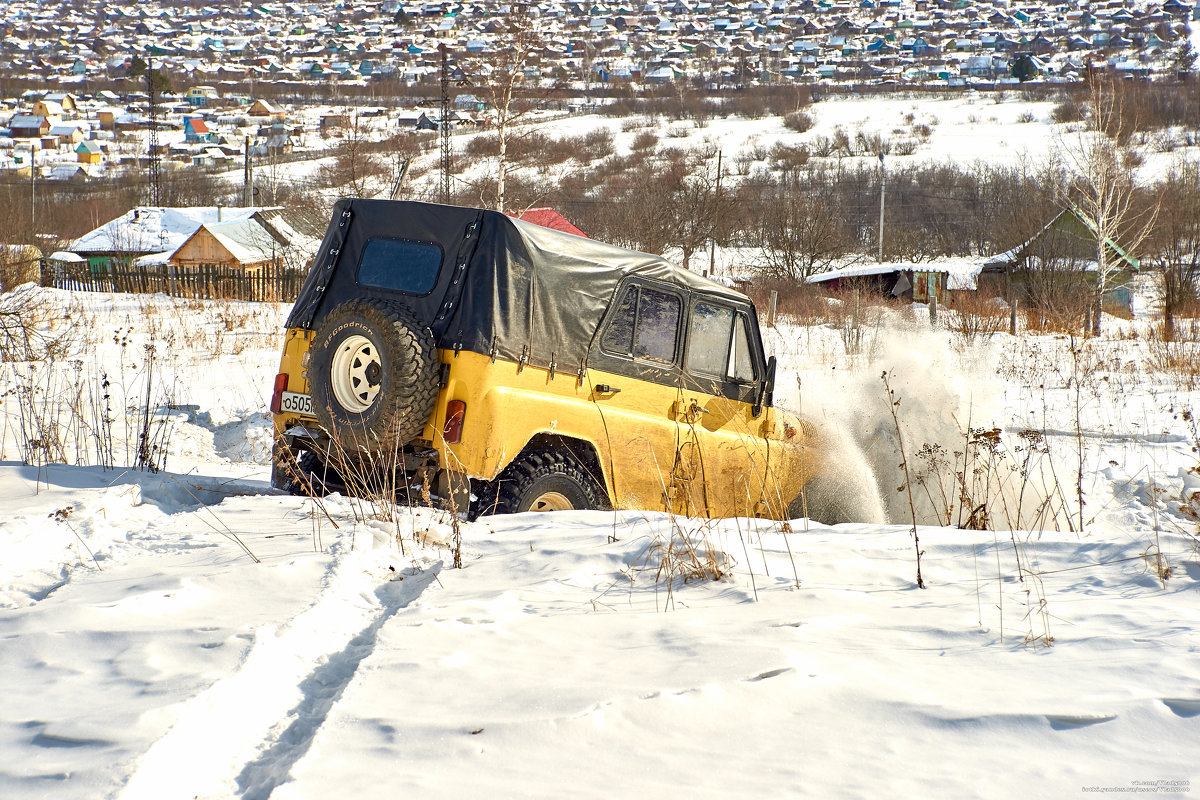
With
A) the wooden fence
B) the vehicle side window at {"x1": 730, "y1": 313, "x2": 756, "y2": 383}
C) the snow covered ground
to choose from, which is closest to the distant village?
the wooden fence

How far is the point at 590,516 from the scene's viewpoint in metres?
5.76

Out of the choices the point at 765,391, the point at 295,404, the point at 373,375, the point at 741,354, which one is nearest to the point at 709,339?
the point at 741,354

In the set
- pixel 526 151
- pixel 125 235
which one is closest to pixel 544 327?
pixel 526 151

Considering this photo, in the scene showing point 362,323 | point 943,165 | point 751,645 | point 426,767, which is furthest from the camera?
point 943,165

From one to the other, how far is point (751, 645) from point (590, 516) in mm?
2380

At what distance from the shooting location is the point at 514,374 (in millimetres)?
5777

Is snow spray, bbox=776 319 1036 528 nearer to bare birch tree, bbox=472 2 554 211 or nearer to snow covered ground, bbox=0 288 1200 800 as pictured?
snow covered ground, bbox=0 288 1200 800

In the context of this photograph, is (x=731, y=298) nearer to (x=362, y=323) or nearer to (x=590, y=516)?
(x=590, y=516)

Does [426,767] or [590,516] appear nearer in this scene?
[426,767]

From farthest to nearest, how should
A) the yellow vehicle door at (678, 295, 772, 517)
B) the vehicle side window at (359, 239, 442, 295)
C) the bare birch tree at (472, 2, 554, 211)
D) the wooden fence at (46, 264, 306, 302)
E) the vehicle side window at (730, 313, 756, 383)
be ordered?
the wooden fence at (46, 264, 306, 302)
the bare birch tree at (472, 2, 554, 211)
the vehicle side window at (730, 313, 756, 383)
the yellow vehicle door at (678, 295, 772, 517)
the vehicle side window at (359, 239, 442, 295)

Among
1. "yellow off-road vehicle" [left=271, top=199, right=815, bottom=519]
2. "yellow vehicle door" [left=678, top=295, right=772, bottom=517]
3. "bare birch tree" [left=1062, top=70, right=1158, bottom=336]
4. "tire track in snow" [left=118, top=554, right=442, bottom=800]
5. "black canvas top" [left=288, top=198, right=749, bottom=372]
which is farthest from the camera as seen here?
"bare birch tree" [left=1062, top=70, right=1158, bottom=336]

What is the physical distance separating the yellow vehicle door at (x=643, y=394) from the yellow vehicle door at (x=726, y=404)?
127 millimetres

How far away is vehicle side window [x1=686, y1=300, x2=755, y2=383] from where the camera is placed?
22.2 ft

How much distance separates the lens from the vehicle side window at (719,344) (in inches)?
267
